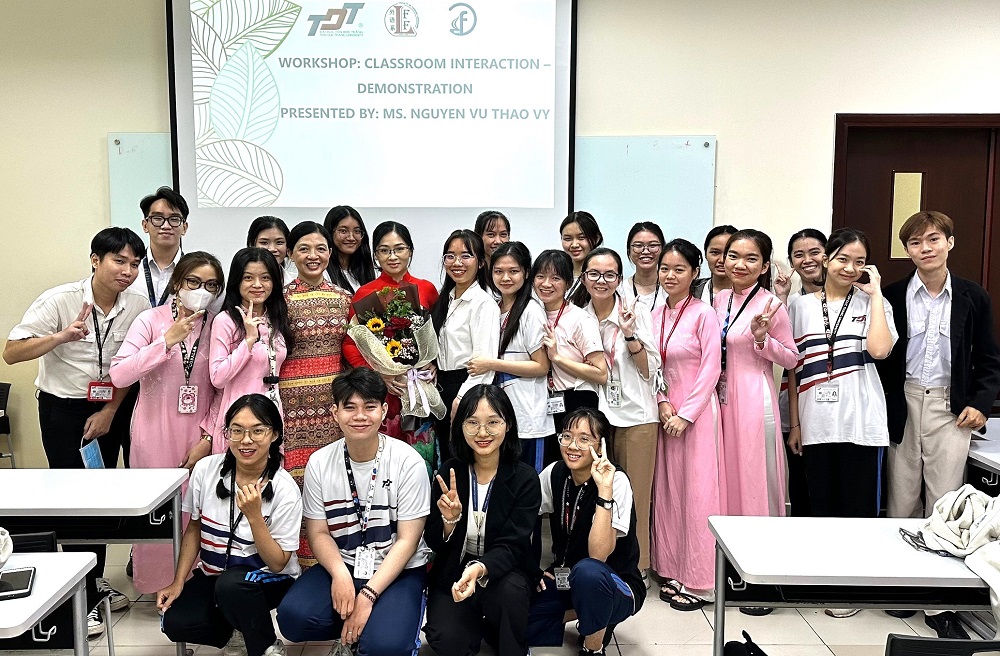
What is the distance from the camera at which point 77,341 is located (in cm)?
330

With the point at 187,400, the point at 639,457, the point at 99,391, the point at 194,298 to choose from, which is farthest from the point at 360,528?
the point at 99,391

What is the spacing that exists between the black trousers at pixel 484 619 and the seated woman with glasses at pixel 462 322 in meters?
0.85

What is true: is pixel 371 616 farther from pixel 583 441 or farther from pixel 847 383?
pixel 847 383

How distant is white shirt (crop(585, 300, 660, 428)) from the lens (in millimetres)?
3322

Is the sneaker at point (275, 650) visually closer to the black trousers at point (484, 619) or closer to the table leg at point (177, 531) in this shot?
the table leg at point (177, 531)

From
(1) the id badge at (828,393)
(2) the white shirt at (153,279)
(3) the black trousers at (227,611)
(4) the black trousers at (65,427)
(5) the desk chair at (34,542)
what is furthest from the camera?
(2) the white shirt at (153,279)

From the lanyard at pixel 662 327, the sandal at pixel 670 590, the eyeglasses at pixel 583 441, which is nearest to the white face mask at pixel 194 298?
the eyeglasses at pixel 583 441

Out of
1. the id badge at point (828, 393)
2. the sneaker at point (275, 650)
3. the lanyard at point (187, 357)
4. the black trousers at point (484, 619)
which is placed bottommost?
the sneaker at point (275, 650)

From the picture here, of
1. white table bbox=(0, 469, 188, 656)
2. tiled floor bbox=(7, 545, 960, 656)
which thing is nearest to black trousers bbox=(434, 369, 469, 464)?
tiled floor bbox=(7, 545, 960, 656)

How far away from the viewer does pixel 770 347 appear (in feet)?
10.7

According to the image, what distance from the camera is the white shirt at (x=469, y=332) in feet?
10.7

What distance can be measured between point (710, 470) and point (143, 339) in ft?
8.19

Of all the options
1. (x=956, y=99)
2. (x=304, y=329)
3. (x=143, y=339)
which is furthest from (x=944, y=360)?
(x=143, y=339)

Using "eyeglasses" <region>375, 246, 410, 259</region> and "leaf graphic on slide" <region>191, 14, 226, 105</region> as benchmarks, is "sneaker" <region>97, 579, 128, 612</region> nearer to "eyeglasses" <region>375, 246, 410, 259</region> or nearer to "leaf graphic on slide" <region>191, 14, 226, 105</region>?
"eyeglasses" <region>375, 246, 410, 259</region>
